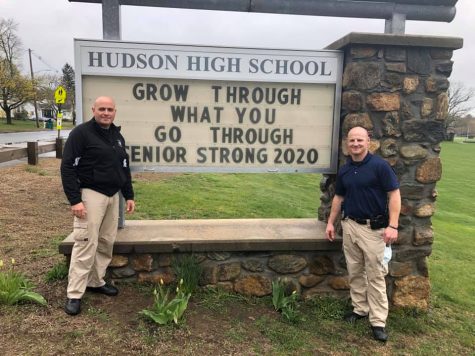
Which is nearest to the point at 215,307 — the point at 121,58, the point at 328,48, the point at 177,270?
the point at 177,270

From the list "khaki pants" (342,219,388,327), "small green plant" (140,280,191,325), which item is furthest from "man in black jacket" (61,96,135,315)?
"khaki pants" (342,219,388,327)

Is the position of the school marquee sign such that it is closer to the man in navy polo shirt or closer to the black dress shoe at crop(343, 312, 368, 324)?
the man in navy polo shirt

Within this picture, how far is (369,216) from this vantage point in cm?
352

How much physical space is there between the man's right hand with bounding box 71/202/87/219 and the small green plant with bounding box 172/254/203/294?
102cm

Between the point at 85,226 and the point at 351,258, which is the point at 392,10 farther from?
the point at 85,226

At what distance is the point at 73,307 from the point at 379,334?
2629 mm

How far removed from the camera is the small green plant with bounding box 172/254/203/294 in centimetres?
398

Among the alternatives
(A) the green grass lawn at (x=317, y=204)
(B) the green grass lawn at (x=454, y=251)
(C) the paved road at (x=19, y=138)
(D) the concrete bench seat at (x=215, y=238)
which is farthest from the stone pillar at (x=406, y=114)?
(C) the paved road at (x=19, y=138)

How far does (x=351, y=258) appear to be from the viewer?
12.3ft

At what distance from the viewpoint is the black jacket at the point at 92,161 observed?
3451 millimetres

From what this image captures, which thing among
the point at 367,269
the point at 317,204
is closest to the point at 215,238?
the point at 367,269

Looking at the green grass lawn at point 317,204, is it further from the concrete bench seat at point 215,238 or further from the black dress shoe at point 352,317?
the concrete bench seat at point 215,238

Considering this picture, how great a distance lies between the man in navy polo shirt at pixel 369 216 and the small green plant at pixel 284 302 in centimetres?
62

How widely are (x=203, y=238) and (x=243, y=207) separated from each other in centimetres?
441
